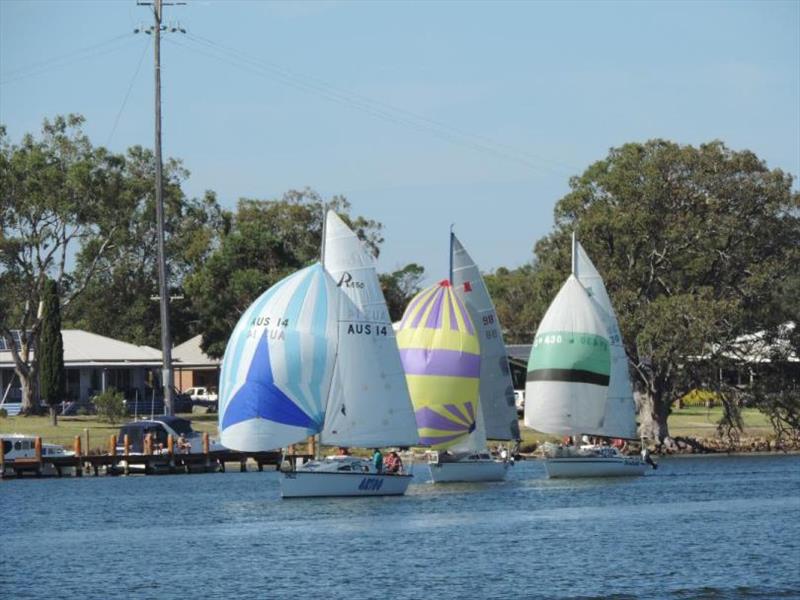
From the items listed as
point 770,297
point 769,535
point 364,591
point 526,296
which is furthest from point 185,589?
point 526,296

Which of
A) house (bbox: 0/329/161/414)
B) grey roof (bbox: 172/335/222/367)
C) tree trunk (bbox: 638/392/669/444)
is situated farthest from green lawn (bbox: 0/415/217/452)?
tree trunk (bbox: 638/392/669/444)

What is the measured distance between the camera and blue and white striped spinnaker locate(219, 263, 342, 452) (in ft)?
187

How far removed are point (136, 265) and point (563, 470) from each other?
62.9 metres

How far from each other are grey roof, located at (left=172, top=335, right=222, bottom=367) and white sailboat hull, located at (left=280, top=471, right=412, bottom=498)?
53.7 m

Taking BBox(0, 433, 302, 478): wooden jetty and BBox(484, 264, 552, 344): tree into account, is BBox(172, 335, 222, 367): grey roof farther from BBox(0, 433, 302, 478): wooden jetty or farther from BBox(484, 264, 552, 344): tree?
BBox(0, 433, 302, 478): wooden jetty

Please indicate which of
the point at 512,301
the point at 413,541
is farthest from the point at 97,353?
the point at 413,541

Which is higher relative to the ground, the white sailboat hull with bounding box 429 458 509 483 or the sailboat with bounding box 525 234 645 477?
the sailboat with bounding box 525 234 645 477

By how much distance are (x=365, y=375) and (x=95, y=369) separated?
48.0 meters

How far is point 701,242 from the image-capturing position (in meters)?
86.3

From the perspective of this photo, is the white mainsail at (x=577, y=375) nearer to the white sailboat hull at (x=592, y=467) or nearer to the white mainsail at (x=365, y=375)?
the white sailboat hull at (x=592, y=467)

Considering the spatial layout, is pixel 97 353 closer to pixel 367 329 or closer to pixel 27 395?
pixel 27 395

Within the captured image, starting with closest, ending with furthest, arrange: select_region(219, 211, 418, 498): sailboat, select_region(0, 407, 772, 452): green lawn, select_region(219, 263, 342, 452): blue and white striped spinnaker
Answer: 1. select_region(219, 263, 342, 452): blue and white striped spinnaker
2. select_region(219, 211, 418, 498): sailboat
3. select_region(0, 407, 772, 452): green lawn

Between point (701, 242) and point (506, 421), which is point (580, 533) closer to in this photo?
point (506, 421)

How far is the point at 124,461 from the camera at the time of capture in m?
75.9
